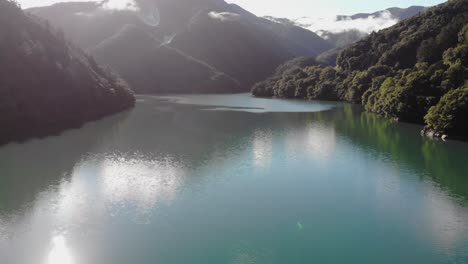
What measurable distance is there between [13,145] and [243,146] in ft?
101

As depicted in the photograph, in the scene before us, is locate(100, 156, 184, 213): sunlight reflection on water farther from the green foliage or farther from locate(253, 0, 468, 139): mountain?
locate(253, 0, 468, 139): mountain

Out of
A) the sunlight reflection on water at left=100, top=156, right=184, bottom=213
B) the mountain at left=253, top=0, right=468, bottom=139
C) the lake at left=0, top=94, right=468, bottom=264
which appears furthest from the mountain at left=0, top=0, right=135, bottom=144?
the mountain at left=253, top=0, right=468, bottom=139

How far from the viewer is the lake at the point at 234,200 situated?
80.3 feet

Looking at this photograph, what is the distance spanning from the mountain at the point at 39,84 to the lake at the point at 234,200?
237 inches

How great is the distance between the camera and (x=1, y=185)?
128 feet

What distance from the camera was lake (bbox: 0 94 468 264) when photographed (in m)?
24.5

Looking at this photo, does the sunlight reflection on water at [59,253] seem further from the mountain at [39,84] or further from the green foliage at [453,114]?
the green foliage at [453,114]

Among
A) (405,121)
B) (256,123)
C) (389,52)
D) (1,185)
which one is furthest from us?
(389,52)

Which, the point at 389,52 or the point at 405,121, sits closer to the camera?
the point at 405,121

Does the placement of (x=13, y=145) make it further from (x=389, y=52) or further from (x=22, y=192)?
(x=389, y=52)

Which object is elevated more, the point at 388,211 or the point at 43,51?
the point at 43,51

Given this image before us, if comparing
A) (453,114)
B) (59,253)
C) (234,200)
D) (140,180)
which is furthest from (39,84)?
(453,114)

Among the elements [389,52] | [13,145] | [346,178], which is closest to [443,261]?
[346,178]

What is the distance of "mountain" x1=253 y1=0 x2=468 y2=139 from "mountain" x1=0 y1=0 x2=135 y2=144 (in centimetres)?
5871
